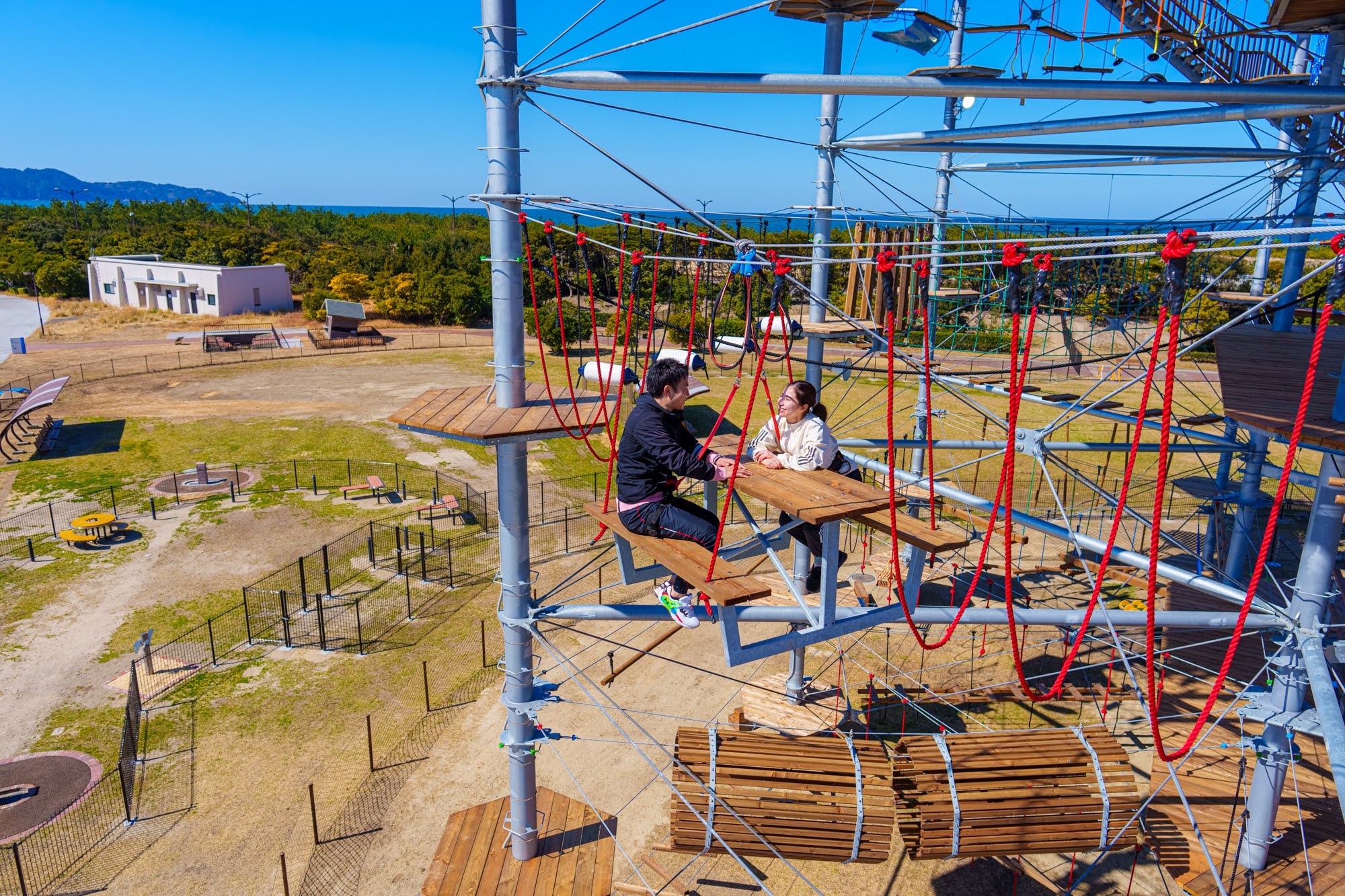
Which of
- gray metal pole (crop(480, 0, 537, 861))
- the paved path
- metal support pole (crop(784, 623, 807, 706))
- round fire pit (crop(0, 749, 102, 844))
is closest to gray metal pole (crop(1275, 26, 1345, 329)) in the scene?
metal support pole (crop(784, 623, 807, 706))

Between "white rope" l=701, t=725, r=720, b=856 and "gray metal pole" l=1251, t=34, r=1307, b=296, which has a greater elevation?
"gray metal pole" l=1251, t=34, r=1307, b=296

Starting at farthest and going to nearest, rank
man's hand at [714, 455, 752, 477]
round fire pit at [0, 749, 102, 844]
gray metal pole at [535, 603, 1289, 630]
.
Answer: round fire pit at [0, 749, 102, 844] < gray metal pole at [535, 603, 1289, 630] < man's hand at [714, 455, 752, 477]

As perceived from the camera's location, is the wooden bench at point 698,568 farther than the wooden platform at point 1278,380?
No

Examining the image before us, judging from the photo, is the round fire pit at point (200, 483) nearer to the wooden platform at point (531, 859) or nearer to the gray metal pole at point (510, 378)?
the wooden platform at point (531, 859)

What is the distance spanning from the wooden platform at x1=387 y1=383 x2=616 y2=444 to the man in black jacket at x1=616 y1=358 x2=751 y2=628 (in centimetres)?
45

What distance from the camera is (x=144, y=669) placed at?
14734mm

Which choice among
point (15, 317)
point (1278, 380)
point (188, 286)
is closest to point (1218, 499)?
point (1278, 380)

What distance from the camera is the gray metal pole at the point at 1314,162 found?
36.7 ft

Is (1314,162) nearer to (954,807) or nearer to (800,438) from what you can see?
(800,438)

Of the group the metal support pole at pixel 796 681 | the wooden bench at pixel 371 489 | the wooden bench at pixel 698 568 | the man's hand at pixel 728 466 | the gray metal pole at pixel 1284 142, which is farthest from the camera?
the wooden bench at pixel 371 489

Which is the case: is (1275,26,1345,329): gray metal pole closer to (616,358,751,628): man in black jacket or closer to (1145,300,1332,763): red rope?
(1145,300,1332,763): red rope

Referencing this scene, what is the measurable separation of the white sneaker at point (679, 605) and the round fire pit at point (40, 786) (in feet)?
32.3

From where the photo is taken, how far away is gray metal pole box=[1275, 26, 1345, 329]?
11.2 m

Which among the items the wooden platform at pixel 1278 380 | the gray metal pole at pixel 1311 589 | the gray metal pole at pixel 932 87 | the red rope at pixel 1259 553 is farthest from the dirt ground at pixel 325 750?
the wooden platform at pixel 1278 380
